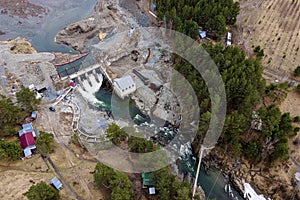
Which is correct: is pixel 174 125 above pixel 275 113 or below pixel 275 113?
below

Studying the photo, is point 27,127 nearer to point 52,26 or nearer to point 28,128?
point 28,128

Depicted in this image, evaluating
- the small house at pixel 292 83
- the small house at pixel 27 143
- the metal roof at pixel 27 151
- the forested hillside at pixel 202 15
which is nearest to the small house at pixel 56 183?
the metal roof at pixel 27 151

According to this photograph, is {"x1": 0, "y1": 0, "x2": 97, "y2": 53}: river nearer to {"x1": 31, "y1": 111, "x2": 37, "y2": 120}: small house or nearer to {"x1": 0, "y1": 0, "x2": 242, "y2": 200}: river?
{"x1": 0, "y1": 0, "x2": 242, "y2": 200}: river

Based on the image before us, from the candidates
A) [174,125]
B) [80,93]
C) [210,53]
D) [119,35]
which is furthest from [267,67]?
[80,93]

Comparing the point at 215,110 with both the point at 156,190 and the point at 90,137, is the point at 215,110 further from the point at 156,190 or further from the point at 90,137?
the point at 90,137

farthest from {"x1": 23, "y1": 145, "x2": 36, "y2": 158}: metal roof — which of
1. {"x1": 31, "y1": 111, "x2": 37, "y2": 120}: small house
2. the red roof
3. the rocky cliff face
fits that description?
the rocky cliff face

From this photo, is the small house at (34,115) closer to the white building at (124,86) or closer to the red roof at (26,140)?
the red roof at (26,140)
